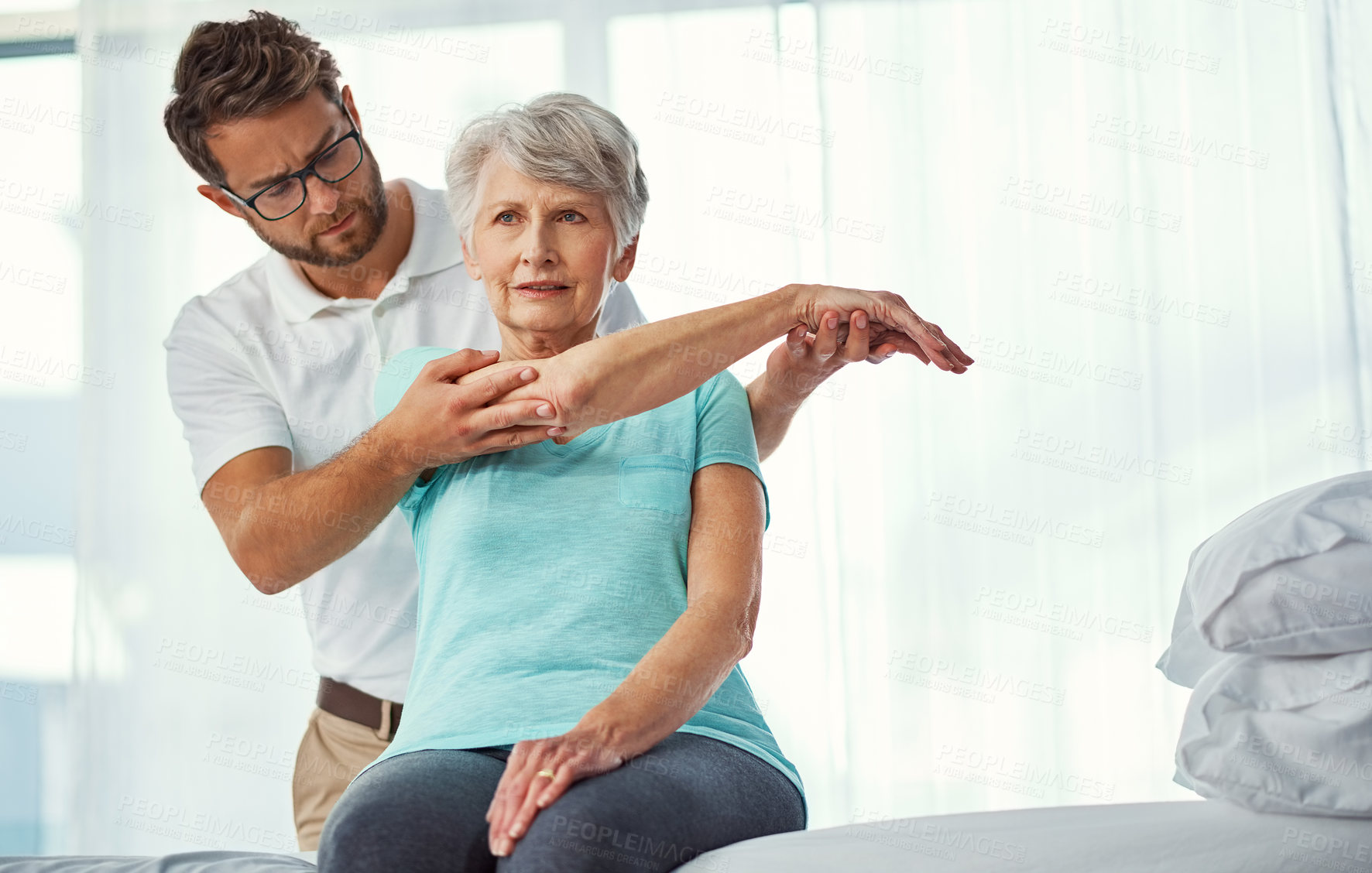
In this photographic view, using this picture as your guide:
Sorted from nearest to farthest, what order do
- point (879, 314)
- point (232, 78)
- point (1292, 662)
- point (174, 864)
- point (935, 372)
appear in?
1. point (1292, 662)
2. point (174, 864)
3. point (879, 314)
4. point (232, 78)
5. point (935, 372)

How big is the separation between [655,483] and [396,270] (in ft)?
2.50

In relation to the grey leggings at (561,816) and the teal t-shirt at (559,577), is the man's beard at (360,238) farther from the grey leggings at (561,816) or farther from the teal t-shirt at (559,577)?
the grey leggings at (561,816)

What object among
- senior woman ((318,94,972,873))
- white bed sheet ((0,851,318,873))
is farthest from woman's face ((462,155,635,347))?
white bed sheet ((0,851,318,873))

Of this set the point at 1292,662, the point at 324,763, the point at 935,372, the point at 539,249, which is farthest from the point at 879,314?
the point at 935,372

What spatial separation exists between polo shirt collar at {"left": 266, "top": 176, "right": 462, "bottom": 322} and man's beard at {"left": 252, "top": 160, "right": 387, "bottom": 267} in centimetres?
4

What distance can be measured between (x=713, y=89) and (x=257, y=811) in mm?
2300

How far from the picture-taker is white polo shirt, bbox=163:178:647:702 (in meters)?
1.67

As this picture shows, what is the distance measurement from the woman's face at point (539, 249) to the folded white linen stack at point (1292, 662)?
808mm

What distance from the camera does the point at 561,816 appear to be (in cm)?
92

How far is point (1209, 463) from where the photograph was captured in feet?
8.90

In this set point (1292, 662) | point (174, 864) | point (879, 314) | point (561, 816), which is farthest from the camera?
point (879, 314)

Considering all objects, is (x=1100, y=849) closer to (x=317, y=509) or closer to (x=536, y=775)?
(x=536, y=775)

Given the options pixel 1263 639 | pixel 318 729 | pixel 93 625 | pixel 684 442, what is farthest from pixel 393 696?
pixel 93 625

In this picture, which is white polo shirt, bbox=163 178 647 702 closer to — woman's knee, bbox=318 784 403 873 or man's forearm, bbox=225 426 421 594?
man's forearm, bbox=225 426 421 594
